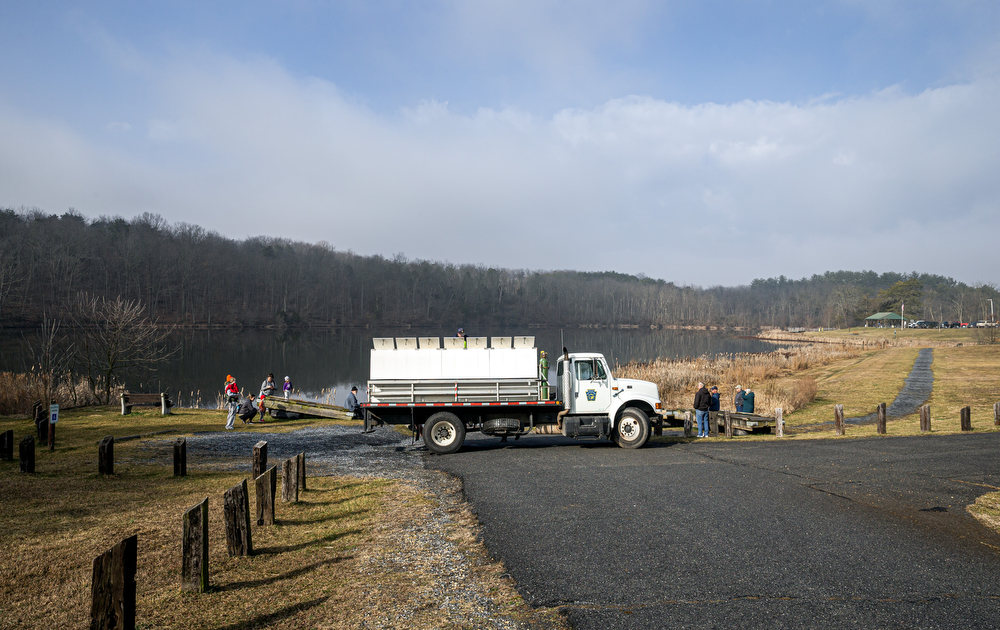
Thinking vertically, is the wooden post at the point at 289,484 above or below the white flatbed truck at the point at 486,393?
below

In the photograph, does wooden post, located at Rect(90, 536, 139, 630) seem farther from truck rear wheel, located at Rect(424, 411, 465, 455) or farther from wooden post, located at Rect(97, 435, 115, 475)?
truck rear wheel, located at Rect(424, 411, 465, 455)

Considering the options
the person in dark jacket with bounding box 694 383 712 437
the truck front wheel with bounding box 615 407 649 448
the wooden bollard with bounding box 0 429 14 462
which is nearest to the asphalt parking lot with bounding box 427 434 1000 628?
the truck front wheel with bounding box 615 407 649 448

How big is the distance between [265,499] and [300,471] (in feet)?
7.14

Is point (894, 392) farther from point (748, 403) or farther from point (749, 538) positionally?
point (749, 538)

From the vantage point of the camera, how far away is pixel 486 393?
1658cm

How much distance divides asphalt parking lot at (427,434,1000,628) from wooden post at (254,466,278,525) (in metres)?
3.14

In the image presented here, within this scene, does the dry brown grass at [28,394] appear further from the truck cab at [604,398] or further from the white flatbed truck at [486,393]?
the truck cab at [604,398]

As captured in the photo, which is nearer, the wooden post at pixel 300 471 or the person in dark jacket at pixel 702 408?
the wooden post at pixel 300 471

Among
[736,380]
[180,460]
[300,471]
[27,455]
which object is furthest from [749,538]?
[736,380]

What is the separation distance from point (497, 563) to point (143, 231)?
160 metres

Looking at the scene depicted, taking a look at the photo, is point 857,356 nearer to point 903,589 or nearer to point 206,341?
point 903,589

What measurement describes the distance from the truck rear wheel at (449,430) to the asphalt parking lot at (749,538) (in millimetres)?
1924

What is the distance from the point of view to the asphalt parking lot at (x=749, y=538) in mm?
6047

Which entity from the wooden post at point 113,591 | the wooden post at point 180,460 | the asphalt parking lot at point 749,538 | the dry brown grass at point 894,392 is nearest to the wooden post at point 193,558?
the wooden post at point 113,591
